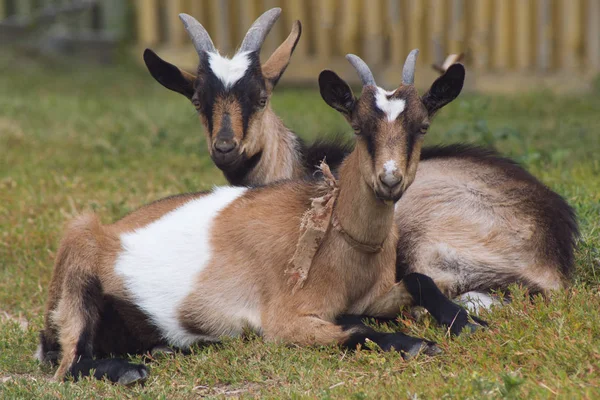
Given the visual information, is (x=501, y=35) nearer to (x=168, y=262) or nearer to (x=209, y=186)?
(x=209, y=186)

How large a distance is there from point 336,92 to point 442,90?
50cm

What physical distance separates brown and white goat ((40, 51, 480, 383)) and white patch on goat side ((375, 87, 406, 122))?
0.05 feet

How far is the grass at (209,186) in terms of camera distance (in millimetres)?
4137

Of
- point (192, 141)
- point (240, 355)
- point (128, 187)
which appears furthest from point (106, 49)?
point (240, 355)

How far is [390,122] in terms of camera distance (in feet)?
14.5

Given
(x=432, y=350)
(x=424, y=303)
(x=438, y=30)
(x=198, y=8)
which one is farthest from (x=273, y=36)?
(x=432, y=350)

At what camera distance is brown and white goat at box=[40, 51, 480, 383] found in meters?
4.61

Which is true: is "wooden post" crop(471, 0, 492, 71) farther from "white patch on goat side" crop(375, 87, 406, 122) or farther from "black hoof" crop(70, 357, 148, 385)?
"black hoof" crop(70, 357, 148, 385)

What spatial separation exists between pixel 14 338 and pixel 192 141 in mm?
4367

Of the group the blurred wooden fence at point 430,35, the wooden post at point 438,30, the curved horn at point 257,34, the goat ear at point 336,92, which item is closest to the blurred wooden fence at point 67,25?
the blurred wooden fence at point 430,35

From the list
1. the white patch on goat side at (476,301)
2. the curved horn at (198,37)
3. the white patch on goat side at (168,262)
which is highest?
the curved horn at (198,37)

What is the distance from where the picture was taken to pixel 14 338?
5375 mm

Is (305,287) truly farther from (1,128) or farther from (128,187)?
(1,128)

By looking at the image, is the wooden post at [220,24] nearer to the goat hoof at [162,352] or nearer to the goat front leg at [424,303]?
the goat hoof at [162,352]
